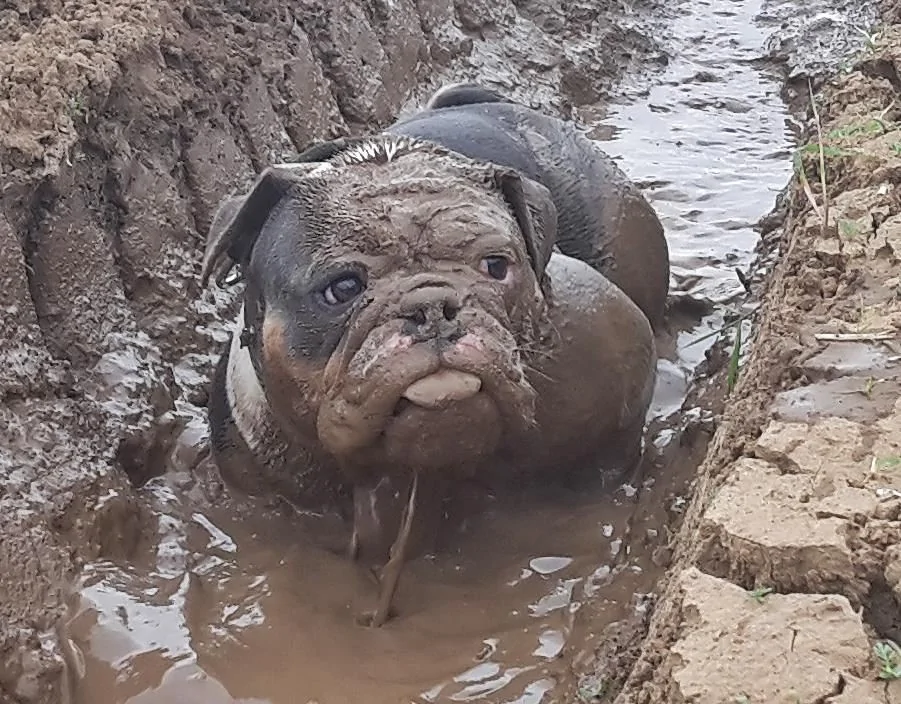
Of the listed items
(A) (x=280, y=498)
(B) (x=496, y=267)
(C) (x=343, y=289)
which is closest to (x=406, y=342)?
(C) (x=343, y=289)

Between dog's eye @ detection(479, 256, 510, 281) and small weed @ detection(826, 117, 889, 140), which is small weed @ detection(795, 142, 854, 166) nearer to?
small weed @ detection(826, 117, 889, 140)

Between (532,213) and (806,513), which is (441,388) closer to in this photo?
(532,213)

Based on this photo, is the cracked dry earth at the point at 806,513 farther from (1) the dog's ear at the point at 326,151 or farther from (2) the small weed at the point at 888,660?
(1) the dog's ear at the point at 326,151

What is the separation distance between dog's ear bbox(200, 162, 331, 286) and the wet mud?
78 cm

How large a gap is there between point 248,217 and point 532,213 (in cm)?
85

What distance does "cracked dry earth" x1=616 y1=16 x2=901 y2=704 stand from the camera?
2201 millimetres

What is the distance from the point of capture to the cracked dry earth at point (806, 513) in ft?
7.22

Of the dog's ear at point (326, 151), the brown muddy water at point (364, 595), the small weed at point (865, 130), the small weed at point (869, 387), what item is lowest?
the brown muddy water at point (364, 595)

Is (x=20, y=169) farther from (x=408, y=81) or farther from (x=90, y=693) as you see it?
(x=408, y=81)

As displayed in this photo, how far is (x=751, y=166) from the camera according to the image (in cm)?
761

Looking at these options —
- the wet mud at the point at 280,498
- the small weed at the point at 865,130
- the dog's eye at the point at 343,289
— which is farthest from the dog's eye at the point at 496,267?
the small weed at the point at 865,130

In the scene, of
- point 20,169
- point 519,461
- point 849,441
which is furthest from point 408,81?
point 849,441

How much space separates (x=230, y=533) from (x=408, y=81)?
396 centimetres

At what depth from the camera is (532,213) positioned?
13.6 feet
